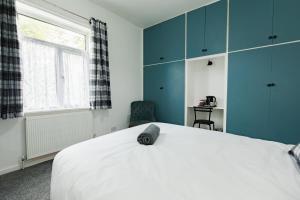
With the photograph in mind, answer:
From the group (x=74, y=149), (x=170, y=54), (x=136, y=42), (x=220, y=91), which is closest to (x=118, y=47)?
(x=136, y=42)

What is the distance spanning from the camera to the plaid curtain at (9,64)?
1.80 m

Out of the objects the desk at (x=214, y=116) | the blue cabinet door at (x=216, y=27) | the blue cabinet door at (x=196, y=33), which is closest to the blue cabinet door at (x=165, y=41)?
the blue cabinet door at (x=196, y=33)

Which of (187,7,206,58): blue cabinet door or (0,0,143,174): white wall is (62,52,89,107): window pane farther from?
(187,7,206,58): blue cabinet door

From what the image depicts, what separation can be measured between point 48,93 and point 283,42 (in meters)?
3.53

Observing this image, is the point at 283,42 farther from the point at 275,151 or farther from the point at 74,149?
the point at 74,149

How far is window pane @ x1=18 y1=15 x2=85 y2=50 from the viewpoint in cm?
216

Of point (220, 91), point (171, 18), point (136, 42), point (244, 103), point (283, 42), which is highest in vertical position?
point (171, 18)

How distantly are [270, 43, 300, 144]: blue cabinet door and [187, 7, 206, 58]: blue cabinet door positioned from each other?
1148 mm

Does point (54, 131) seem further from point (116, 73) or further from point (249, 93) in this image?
point (249, 93)

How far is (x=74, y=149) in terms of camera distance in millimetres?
1169

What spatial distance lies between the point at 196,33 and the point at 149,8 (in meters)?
1.02

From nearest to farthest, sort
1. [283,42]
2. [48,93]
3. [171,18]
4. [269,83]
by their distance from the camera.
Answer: [283,42], [269,83], [48,93], [171,18]

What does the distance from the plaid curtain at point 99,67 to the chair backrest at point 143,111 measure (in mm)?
753

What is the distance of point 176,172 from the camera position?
0.83m
